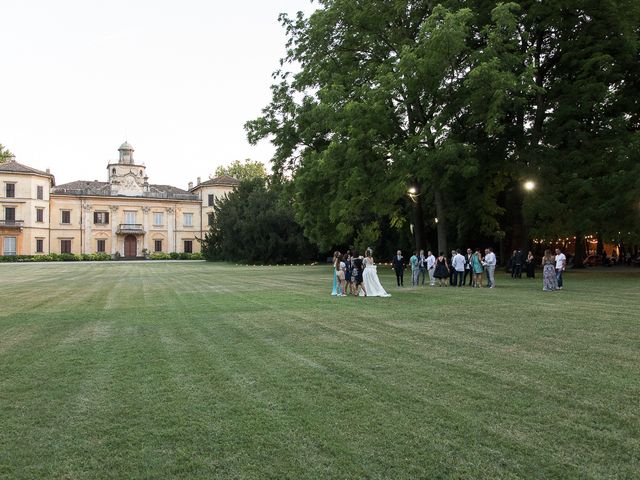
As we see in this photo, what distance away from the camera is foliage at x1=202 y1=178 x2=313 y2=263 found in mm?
54844

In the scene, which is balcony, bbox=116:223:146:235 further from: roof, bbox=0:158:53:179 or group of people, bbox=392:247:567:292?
group of people, bbox=392:247:567:292

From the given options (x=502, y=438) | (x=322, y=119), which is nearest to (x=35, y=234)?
(x=322, y=119)

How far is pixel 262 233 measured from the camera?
55375 millimetres

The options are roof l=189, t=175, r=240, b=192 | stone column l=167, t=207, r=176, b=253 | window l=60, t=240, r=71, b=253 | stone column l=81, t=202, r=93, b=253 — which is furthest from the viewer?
roof l=189, t=175, r=240, b=192

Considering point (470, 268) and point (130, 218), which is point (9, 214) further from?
point (470, 268)

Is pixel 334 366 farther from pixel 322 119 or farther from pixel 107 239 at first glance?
pixel 107 239

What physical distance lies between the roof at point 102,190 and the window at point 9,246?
8.65 metres

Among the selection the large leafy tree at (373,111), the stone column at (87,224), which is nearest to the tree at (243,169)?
the stone column at (87,224)

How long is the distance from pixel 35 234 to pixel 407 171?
64707mm

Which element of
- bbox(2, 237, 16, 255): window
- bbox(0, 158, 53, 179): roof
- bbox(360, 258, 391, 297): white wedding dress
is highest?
bbox(0, 158, 53, 179): roof

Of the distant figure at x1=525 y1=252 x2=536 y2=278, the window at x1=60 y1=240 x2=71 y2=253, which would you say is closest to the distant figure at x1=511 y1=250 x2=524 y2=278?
the distant figure at x1=525 y1=252 x2=536 y2=278

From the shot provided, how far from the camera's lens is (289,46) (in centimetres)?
3475

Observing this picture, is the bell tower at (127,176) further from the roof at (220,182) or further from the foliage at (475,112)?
the foliage at (475,112)

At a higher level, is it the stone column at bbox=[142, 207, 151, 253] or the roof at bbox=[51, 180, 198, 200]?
the roof at bbox=[51, 180, 198, 200]
